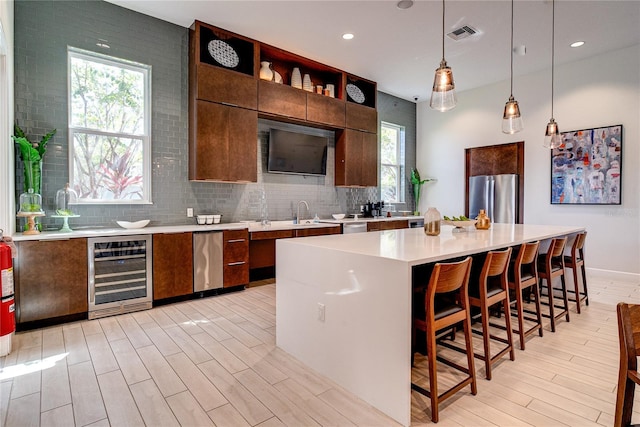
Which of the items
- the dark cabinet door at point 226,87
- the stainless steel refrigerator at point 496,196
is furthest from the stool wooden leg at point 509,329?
the stainless steel refrigerator at point 496,196

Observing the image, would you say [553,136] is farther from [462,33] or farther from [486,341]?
[486,341]

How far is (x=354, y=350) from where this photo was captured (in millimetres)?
2105

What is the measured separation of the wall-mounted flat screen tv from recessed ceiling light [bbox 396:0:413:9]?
2.38 m

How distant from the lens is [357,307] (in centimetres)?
207

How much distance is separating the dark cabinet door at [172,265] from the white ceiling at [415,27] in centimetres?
270

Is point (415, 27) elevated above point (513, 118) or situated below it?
above

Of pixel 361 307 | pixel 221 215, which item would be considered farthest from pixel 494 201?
pixel 361 307

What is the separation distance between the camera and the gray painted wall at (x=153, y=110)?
349cm

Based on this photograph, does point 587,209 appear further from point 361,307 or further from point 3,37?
point 3,37

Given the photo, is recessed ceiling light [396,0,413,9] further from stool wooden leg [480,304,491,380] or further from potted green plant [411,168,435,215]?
potted green plant [411,168,435,215]

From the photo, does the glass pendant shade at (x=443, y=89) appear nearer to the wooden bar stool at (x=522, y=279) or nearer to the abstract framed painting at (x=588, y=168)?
the wooden bar stool at (x=522, y=279)

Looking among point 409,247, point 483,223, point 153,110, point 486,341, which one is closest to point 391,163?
point 483,223

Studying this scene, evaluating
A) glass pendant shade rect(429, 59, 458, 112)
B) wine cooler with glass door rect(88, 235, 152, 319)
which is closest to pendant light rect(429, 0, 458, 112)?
glass pendant shade rect(429, 59, 458, 112)

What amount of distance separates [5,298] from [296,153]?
13.1ft
